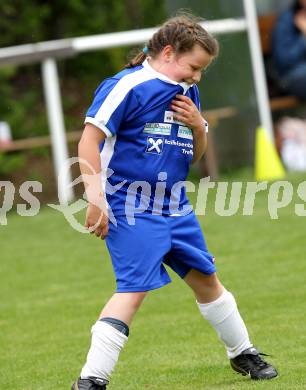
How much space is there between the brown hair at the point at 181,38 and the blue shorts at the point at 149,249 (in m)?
0.70

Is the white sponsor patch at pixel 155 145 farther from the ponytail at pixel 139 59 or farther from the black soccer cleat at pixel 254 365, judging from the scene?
the black soccer cleat at pixel 254 365

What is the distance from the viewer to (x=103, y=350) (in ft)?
14.2

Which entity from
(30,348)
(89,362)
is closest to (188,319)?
(30,348)

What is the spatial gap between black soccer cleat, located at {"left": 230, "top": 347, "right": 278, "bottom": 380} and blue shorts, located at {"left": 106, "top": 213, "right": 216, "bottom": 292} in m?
0.52

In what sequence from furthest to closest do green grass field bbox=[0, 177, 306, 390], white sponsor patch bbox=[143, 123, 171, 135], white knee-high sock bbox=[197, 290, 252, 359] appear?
green grass field bbox=[0, 177, 306, 390], white knee-high sock bbox=[197, 290, 252, 359], white sponsor patch bbox=[143, 123, 171, 135]

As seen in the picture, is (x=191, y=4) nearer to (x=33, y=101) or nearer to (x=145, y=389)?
(x=33, y=101)

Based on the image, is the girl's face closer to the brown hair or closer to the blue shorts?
the brown hair

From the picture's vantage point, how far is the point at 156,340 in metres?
5.84

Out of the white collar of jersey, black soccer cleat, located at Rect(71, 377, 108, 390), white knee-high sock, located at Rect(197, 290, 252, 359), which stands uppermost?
the white collar of jersey

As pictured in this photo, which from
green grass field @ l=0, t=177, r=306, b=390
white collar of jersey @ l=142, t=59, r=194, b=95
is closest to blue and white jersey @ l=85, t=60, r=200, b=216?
white collar of jersey @ l=142, t=59, r=194, b=95

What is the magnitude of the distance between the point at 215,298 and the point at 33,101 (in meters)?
13.4

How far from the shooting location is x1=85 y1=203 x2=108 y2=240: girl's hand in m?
4.29

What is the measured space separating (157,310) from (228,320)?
191 cm

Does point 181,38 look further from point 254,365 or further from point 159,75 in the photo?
point 254,365
